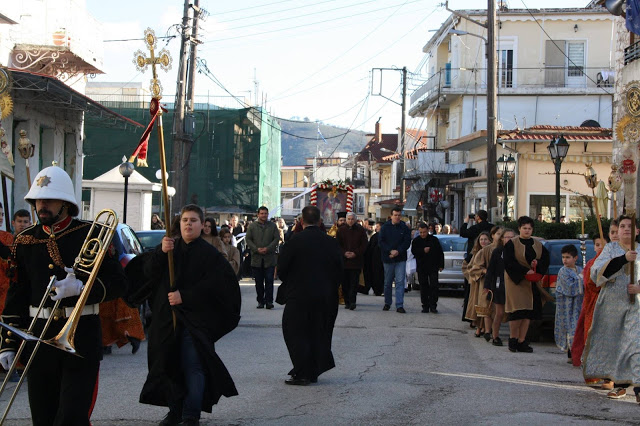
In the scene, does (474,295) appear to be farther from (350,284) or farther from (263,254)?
(263,254)

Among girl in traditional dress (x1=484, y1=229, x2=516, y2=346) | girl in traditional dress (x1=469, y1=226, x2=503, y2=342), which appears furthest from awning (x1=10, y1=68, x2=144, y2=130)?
girl in traditional dress (x1=484, y1=229, x2=516, y2=346)

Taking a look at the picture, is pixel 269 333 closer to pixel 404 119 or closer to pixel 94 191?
pixel 94 191

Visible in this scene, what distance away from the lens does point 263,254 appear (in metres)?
16.9

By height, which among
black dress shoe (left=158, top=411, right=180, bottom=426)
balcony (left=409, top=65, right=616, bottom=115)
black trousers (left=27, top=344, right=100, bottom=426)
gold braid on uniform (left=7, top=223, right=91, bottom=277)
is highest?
balcony (left=409, top=65, right=616, bottom=115)

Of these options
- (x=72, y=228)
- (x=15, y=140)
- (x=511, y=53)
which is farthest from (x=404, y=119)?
(x=72, y=228)

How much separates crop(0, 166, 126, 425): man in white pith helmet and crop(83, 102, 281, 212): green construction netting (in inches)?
1408

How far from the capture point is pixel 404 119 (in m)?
46.1

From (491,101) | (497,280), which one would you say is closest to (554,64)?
(491,101)

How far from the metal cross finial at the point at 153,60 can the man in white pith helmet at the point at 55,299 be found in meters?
1.48

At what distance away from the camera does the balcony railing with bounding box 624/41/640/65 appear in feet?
68.6

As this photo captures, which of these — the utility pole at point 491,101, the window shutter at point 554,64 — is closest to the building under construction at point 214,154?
the window shutter at point 554,64

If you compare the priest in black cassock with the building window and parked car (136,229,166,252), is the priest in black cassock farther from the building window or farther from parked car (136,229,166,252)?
the building window

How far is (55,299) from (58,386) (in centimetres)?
54

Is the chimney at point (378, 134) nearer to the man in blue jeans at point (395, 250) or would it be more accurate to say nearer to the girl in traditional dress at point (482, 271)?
the man in blue jeans at point (395, 250)
